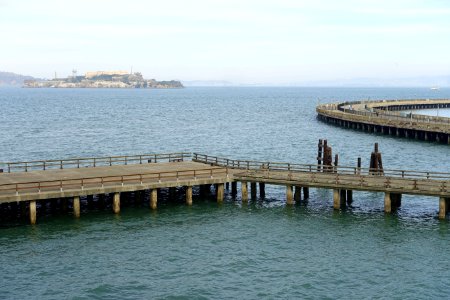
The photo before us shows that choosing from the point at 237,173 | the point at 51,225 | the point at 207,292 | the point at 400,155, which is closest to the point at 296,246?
the point at 207,292

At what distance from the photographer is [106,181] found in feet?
138

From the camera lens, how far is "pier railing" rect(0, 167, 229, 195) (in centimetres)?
4025

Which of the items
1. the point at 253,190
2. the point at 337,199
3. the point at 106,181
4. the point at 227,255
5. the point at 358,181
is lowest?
the point at 227,255

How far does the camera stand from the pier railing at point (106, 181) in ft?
132

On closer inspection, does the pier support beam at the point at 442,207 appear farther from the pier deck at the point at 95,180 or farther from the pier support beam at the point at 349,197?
the pier deck at the point at 95,180

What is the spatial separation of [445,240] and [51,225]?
2434cm

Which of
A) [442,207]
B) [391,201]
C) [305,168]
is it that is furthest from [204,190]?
[442,207]

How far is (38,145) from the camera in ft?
292

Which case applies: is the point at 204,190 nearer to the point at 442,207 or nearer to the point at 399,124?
the point at 442,207

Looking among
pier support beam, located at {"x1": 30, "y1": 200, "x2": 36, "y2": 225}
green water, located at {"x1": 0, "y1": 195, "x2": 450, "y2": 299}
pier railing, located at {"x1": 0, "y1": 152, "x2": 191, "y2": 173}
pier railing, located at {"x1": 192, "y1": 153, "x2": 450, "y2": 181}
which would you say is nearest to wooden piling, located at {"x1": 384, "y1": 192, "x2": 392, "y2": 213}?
green water, located at {"x1": 0, "y1": 195, "x2": 450, "y2": 299}

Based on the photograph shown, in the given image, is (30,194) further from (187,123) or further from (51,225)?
(187,123)

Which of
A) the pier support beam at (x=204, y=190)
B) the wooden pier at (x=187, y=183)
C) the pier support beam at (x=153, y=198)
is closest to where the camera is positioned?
the wooden pier at (x=187, y=183)

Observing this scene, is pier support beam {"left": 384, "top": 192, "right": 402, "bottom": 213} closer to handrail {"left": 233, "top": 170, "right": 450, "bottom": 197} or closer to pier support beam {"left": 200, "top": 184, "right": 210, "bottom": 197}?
handrail {"left": 233, "top": 170, "right": 450, "bottom": 197}

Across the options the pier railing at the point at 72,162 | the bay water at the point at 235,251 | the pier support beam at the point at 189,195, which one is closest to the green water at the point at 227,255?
the bay water at the point at 235,251
